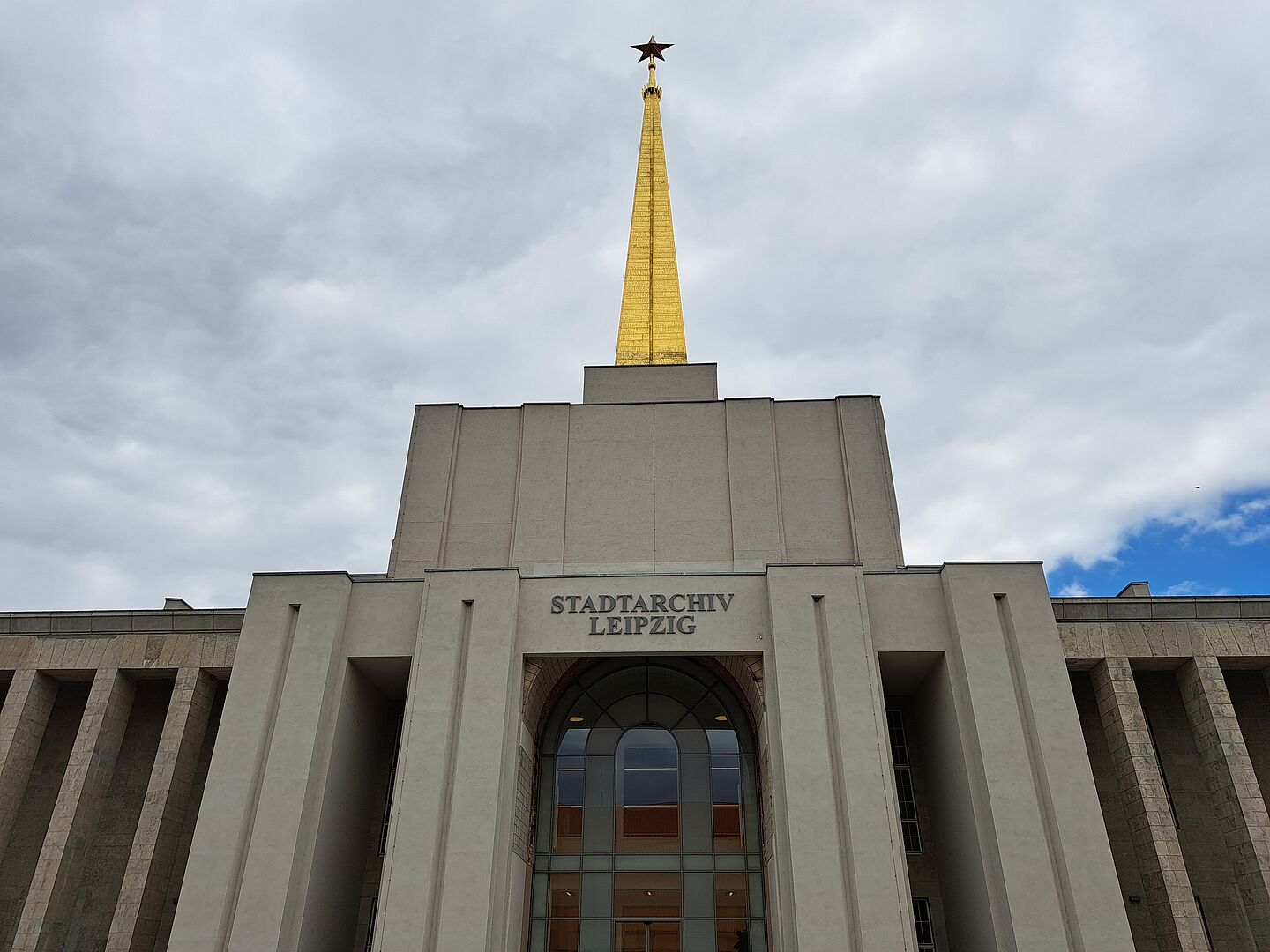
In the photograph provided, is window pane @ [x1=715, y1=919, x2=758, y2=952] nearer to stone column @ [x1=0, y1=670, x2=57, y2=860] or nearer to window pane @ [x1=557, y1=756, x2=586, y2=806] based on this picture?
window pane @ [x1=557, y1=756, x2=586, y2=806]

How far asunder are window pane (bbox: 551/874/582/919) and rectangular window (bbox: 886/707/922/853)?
29.2 feet

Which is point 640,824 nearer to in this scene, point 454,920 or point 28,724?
point 454,920

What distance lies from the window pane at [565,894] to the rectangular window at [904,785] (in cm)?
889

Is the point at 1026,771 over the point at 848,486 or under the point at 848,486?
under

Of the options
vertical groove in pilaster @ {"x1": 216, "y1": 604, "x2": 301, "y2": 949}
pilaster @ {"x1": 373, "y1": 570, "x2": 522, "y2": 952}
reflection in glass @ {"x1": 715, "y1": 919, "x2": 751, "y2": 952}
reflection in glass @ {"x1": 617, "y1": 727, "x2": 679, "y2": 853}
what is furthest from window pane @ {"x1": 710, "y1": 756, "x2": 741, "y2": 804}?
vertical groove in pilaster @ {"x1": 216, "y1": 604, "x2": 301, "y2": 949}

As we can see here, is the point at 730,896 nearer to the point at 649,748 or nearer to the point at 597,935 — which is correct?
the point at 597,935

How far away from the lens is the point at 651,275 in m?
39.2

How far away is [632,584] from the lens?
23.9 meters

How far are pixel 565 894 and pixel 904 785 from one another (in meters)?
9.93

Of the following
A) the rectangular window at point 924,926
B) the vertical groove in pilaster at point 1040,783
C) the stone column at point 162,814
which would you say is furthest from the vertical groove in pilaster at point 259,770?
the vertical groove in pilaster at point 1040,783

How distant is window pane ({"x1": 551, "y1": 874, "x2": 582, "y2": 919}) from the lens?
23688 mm

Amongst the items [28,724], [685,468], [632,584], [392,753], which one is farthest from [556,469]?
[28,724]

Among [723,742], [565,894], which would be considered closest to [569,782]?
[565,894]

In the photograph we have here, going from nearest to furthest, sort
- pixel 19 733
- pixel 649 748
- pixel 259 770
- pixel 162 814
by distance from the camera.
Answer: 1. pixel 259 770
2. pixel 162 814
3. pixel 19 733
4. pixel 649 748
